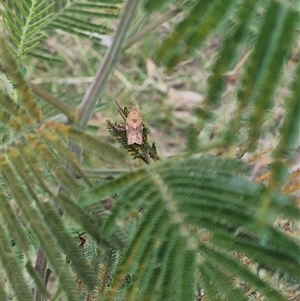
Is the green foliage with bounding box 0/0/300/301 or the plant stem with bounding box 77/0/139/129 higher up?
the plant stem with bounding box 77/0/139/129

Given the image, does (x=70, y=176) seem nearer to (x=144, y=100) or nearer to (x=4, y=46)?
(x=4, y=46)

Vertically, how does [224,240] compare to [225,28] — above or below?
below

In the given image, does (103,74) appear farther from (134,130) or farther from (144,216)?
(144,216)

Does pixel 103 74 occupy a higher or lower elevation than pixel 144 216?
higher

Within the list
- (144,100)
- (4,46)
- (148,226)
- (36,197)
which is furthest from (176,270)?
(144,100)

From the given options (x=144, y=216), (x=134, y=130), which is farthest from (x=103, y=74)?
(x=144, y=216)

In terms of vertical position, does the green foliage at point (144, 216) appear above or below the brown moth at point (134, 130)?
below

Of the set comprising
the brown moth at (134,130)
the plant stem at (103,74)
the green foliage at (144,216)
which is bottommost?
the green foliage at (144,216)

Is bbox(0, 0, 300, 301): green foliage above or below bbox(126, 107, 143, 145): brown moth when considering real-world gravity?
below

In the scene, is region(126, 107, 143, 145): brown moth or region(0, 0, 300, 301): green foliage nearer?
region(0, 0, 300, 301): green foliage

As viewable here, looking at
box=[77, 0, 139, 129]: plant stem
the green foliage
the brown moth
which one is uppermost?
box=[77, 0, 139, 129]: plant stem

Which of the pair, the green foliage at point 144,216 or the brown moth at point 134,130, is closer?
the green foliage at point 144,216
